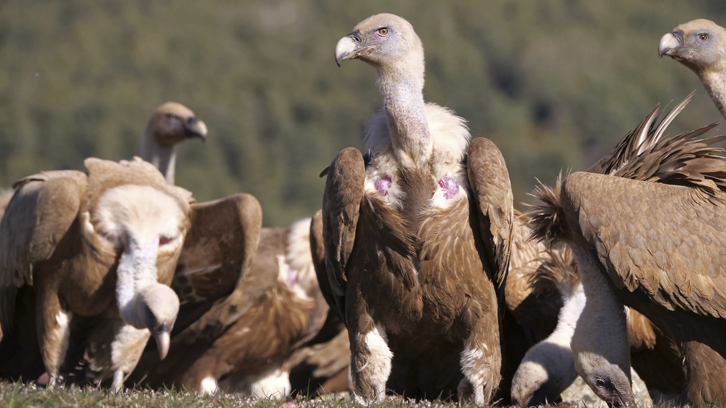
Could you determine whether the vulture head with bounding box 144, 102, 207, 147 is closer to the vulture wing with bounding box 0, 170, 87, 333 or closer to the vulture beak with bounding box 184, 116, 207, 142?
the vulture beak with bounding box 184, 116, 207, 142

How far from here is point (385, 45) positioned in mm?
6137

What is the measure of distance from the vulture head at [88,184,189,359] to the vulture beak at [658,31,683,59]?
4064 mm

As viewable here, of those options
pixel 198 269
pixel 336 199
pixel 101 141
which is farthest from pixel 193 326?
pixel 101 141

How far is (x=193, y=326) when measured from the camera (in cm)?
895

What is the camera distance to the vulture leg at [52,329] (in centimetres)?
784

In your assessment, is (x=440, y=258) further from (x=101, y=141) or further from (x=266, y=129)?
(x=266, y=129)

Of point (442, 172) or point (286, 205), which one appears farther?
point (286, 205)

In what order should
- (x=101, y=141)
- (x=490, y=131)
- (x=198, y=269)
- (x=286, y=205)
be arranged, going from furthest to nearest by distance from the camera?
(x=490, y=131) → (x=101, y=141) → (x=286, y=205) → (x=198, y=269)

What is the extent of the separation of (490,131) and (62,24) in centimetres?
4400

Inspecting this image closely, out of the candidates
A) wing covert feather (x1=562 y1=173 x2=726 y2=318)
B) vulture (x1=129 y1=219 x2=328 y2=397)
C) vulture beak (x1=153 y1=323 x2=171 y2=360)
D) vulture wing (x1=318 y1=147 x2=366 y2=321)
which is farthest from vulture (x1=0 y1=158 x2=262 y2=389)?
wing covert feather (x1=562 y1=173 x2=726 y2=318)

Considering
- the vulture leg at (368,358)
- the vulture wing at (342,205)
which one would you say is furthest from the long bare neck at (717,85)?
the vulture leg at (368,358)

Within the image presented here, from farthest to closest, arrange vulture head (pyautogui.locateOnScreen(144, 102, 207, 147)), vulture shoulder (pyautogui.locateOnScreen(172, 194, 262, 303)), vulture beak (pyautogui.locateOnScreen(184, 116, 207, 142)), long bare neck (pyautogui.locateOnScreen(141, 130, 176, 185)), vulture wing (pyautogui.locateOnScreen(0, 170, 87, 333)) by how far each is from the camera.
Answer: long bare neck (pyautogui.locateOnScreen(141, 130, 176, 185)) < vulture head (pyautogui.locateOnScreen(144, 102, 207, 147)) < vulture beak (pyautogui.locateOnScreen(184, 116, 207, 142)) < vulture shoulder (pyautogui.locateOnScreen(172, 194, 262, 303)) < vulture wing (pyautogui.locateOnScreen(0, 170, 87, 333))

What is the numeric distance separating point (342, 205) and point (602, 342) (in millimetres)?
1816

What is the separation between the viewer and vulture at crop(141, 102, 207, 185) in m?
10.5
